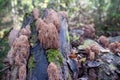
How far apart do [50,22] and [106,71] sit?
1.85 metres

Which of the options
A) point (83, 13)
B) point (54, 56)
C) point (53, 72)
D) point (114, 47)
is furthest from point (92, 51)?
point (83, 13)

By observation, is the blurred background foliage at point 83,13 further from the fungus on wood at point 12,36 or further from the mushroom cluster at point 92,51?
the mushroom cluster at point 92,51

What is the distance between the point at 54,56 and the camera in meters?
5.38

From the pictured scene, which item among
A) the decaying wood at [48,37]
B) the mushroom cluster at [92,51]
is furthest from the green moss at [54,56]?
the mushroom cluster at [92,51]

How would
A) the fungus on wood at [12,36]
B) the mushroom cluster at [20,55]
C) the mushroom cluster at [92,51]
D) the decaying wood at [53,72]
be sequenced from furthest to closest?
the fungus on wood at [12,36] < the mushroom cluster at [92,51] < the mushroom cluster at [20,55] < the decaying wood at [53,72]

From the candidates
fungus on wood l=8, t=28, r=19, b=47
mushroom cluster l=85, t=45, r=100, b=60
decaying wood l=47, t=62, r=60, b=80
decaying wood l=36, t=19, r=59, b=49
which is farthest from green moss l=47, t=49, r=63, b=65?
fungus on wood l=8, t=28, r=19, b=47

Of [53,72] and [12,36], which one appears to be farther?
[12,36]

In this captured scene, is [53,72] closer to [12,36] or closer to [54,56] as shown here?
[54,56]

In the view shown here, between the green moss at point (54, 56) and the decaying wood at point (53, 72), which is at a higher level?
the green moss at point (54, 56)

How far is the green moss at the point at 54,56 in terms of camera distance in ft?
17.6

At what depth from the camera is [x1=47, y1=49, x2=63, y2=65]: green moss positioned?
5352 millimetres

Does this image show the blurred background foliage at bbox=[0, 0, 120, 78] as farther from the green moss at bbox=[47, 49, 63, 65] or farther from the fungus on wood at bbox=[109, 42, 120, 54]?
the green moss at bbox=[47, 49, 63, 65]

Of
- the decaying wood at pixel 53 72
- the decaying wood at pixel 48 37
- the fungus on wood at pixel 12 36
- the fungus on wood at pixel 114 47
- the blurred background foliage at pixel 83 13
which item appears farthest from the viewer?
the blurred background foliage at pixel 83 13

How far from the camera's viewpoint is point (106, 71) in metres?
5.86
